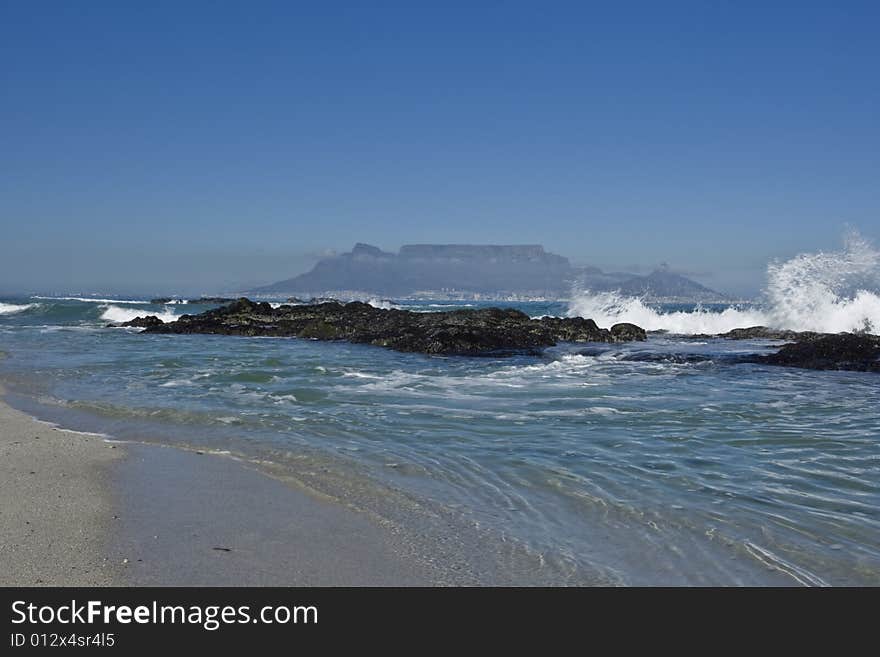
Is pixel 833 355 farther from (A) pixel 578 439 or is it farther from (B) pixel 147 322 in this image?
(B) pixel 147 322

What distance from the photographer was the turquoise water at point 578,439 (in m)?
Result: 4.43

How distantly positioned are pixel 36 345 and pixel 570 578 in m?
23.4

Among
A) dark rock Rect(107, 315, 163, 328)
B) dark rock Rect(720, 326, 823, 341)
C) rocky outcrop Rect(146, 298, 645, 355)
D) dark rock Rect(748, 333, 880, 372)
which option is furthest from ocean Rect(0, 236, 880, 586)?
dark rock Rect(107, 315, 163, 328)

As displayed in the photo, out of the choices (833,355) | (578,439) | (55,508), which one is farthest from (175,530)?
(833,355)

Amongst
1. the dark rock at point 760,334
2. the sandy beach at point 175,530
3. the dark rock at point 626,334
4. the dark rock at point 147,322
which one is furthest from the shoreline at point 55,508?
the dark rock at point 760,334

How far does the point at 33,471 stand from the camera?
5883 millimetres

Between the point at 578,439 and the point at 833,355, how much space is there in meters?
11.8

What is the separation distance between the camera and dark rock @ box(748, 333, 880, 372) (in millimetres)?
15469

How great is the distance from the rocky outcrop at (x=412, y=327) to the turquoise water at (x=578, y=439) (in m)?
3.13

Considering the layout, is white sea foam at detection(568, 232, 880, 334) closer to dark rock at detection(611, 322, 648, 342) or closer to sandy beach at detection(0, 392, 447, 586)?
dark rock at detection(611, 322, 648, 342)

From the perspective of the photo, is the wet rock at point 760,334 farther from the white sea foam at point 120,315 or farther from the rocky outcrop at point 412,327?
the white sea foam at point 120,315

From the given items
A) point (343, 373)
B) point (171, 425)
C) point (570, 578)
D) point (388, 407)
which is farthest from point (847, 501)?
point (343, 373)

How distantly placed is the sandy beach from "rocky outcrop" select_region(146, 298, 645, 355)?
13380mm
